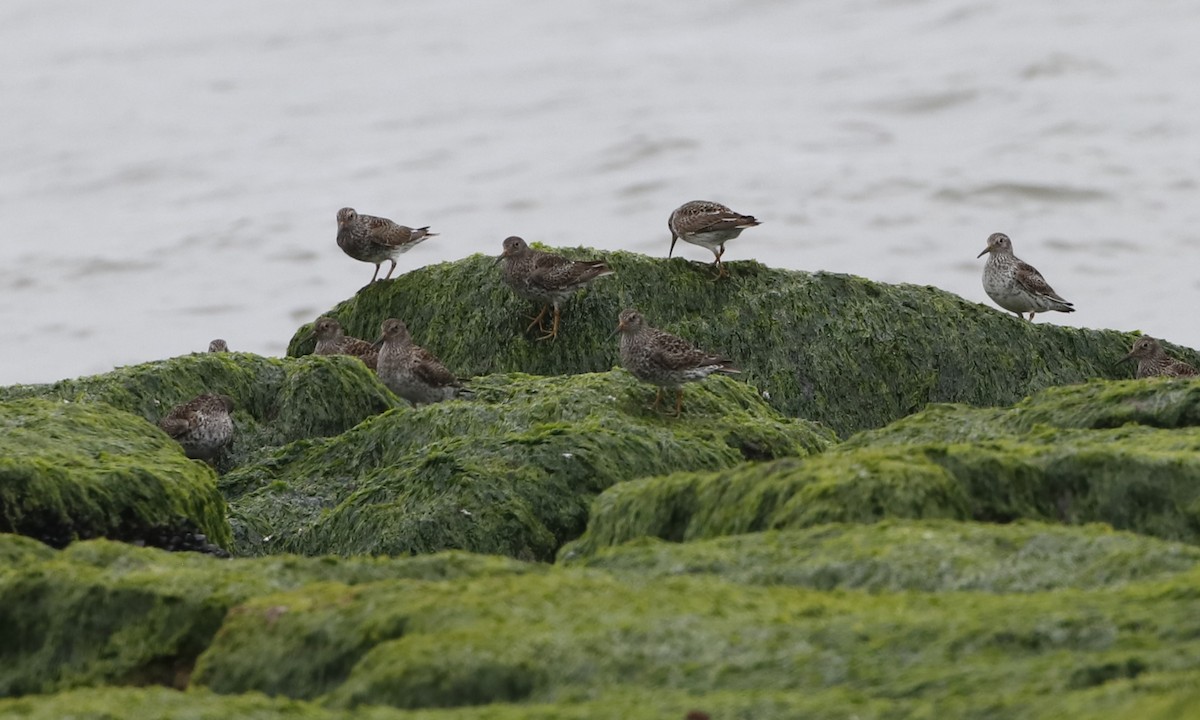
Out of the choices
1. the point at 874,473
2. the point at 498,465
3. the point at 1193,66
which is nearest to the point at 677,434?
the point at 498,465

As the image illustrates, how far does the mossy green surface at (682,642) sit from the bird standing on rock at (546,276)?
6.16 m

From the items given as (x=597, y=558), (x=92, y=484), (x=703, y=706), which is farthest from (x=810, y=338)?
(x=703, y=706)

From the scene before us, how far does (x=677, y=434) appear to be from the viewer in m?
7.55

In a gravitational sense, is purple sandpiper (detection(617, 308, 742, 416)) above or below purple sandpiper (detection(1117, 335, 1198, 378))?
below

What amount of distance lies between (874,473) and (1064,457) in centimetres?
62

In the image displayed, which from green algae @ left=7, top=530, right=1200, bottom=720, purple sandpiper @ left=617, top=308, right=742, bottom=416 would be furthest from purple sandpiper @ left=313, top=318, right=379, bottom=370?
green algae @ left=7, top=530, right=1200, bottom=720

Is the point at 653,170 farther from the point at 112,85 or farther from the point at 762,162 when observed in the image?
the point at 112,85

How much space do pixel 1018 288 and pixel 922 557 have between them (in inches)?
371

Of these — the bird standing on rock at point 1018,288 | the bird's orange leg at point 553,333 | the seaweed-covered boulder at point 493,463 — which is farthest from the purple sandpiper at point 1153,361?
the bird's orange leg at point 553,333

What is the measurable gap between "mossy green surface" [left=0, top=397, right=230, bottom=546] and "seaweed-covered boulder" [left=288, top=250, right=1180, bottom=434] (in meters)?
3.83

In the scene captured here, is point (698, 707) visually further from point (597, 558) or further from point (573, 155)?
point (573, 155)

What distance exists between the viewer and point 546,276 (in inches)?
407

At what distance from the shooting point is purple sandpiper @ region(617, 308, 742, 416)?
841 centimetres

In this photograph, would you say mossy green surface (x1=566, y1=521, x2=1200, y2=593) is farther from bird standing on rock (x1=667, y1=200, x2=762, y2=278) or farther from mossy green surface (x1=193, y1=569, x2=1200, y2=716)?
bird standing on rock (x1=667, y1=200, x2=762, y2=278)
